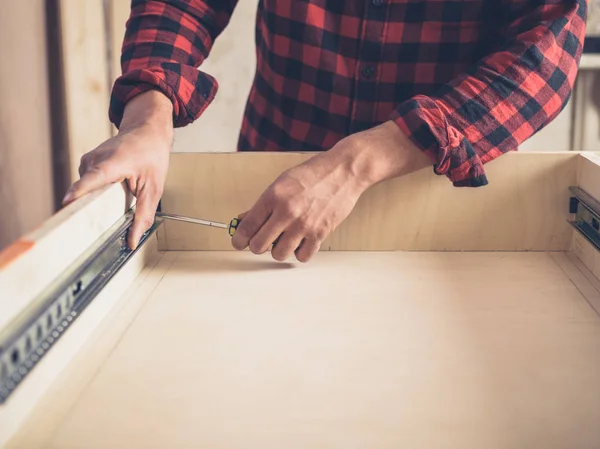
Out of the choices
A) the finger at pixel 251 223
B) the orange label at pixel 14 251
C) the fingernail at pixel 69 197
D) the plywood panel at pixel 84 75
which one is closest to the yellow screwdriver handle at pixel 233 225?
the finger at pixel 251 223

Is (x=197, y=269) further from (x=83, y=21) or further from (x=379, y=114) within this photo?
(x=83, y=21)

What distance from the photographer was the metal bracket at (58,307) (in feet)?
1.65

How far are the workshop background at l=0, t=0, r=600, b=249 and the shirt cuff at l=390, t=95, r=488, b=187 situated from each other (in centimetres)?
110

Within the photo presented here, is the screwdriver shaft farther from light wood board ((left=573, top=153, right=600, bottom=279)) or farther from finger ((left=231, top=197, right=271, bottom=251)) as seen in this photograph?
light wood board ((left=573, top=153, right=600, bottom=279))

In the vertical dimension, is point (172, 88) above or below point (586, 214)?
above

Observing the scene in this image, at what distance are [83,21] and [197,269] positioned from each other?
3.87 ft

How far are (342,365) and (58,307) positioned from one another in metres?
0.28

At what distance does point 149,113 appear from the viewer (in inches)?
36.8

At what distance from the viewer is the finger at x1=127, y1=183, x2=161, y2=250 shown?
2.71ft

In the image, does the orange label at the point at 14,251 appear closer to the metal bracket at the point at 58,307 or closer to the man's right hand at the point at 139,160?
the metal bracket at the point at 58,307

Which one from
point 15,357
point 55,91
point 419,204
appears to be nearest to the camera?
point 15,357

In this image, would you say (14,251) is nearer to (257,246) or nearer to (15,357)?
(15,357)

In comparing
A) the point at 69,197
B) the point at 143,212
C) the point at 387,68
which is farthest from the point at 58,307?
the point at 387,68

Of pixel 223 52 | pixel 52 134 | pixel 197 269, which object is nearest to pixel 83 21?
pixel 52 134
